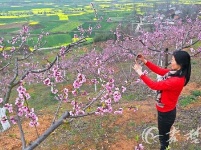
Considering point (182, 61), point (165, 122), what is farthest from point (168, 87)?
point (165, 122)

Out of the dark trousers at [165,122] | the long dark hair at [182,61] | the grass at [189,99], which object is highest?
the long dark hair at [182,61]

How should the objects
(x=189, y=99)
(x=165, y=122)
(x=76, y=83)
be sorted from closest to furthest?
(x=76, y=83) → (x=165, y=122) → (x=189, y=99)

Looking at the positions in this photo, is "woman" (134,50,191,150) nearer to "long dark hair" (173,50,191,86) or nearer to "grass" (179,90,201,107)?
"long dark hair" (173,50,191,86)

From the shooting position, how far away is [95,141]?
29.7 feet

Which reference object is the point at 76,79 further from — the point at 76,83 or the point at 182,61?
the point at 182,61

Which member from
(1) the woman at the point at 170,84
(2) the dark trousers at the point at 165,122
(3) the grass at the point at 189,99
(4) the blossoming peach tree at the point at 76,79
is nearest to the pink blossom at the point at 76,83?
(4) the blossoming peach tree at the point at 76,79

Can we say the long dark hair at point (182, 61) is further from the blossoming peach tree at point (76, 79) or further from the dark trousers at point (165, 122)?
the blossoming peach tree at point (76, 79)

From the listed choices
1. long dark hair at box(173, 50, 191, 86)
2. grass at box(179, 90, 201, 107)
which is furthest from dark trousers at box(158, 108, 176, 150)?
grass at box(179, 90, 201, 107)

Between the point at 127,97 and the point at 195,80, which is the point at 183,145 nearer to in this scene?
the point at 127,97

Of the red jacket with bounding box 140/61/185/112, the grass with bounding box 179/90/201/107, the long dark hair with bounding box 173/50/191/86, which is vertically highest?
the long dark hair with bounding box 173/50/191/86

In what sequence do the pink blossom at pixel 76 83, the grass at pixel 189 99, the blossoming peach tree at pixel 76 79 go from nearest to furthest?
the blossoming peach tree at pixel 76 79 < the pink blossom at pixel 76 83 < the grass at pixel 189 99

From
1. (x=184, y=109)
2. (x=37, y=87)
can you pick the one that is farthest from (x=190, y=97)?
(x=37, y=87)

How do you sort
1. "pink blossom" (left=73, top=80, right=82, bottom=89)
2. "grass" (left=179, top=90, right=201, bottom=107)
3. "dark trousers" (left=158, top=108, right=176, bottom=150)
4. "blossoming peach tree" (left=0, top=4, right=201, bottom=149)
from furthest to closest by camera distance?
"grass" (left=179, top=90, right=201, bottom=107) → "dark trousers" (left=158, top=108, right=176, bottom=150) → "pink blossom" (left=73, top=80, right=82, bottom=89) → "blossoming peach tree" (left=0, top=4, right=201, bottom=149)

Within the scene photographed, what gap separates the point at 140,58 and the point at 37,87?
25545 millimetres
